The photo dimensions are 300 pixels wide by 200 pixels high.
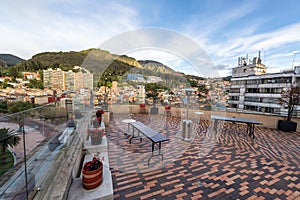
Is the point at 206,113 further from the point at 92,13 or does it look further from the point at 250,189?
the point at 92,13

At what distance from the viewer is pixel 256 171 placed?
2.39 m

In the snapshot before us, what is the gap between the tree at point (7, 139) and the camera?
2.61ft

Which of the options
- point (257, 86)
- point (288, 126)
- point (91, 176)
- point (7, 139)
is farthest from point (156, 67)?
point (257, 86)

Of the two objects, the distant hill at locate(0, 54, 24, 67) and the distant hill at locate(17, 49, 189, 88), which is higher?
the distant hill at locate(0, 54, 24, 67)

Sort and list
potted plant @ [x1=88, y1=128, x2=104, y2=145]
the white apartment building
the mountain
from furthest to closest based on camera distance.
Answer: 1. the white apartment building
2. the mountain
3. potted plant @ [x1=88, y1=128, x2=104, y2=145]

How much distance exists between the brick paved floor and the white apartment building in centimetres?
2032

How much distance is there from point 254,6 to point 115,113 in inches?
341

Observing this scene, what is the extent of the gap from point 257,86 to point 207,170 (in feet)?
108

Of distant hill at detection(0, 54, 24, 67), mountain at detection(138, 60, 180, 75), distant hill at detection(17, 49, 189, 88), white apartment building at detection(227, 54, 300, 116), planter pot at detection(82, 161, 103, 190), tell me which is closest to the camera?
Result: planter pot at detection(82, 161, 103, 190)

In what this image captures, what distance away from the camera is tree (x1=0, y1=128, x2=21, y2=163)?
0.80 meters

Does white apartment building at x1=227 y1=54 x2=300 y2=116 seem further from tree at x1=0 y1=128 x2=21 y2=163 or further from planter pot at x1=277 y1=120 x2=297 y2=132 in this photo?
tree at x1=0 y1=128 x2=21 y2=163

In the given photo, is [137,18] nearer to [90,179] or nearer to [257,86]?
[90,179]

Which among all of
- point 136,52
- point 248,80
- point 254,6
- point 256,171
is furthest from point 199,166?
point 248,80

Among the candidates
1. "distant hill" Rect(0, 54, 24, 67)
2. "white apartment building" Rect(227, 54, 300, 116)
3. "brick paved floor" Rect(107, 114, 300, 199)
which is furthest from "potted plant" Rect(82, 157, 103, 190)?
"white apartment building" Rect(227, 54, 300, 116)
